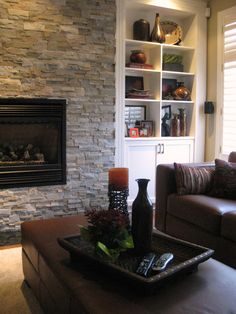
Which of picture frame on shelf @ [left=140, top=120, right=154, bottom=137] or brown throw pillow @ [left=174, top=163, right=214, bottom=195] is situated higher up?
picture frame on shelf @ [left=140, top=120, right=154, bottom=137]

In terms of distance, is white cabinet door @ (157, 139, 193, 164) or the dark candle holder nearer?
the dark candle holder

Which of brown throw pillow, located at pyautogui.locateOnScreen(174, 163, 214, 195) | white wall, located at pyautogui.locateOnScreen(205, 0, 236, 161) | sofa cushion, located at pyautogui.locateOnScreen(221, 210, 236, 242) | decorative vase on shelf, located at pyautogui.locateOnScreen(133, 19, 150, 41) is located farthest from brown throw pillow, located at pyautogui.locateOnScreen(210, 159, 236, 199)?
decorative vase on shelf, located at pyautogui.locateOnScreen(133, 19, 150, 41)

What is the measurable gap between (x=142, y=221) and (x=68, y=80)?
91.9 inches

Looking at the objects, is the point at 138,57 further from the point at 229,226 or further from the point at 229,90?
the point at 229,226

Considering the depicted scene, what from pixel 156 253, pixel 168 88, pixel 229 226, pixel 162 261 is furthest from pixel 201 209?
pixel 168 88

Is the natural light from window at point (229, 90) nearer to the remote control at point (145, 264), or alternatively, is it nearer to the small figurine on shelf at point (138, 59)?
the small figurine on shelf at point (138, 59)

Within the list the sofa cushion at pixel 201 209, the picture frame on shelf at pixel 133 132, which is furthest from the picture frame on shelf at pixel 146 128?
the sofa cushion at pixel 201 209

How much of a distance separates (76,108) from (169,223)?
1533mm

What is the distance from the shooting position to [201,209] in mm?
2752

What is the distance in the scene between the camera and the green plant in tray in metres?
1.61

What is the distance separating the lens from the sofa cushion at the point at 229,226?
96.1 inches

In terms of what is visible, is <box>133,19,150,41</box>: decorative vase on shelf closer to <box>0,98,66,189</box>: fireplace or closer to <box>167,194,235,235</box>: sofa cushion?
<box>0,98,66,189</box>: fireplace

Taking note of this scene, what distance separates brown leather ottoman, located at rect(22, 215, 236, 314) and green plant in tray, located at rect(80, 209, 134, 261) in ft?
0.37

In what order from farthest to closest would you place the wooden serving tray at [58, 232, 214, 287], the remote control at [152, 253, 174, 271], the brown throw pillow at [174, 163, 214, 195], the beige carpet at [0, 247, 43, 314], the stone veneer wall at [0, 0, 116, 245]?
1. the stone veneer wall at [0, 0, 116, 245]
2. the brown throw pillow at [174, 163, 214, 195]
3. the beige carpet at [0, 247, 43, 314]
4. the remote control at [152, 253, 174, 271]
5. the wooden serving tray at [58, 232, 214, 287]
